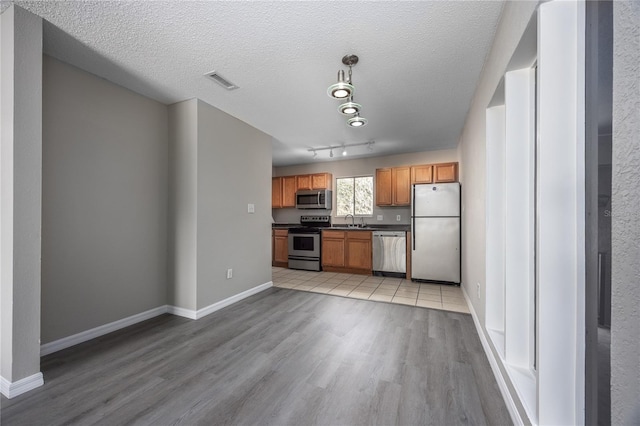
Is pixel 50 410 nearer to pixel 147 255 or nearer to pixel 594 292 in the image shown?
pixel 147 255

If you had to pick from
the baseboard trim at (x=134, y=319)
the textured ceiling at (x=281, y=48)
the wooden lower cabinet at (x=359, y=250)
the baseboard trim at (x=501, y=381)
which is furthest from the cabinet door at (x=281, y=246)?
the baseboard trim at (x=501, y=381)

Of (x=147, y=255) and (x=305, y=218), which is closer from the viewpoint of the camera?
(x=147, y=255)

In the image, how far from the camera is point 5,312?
1.60m

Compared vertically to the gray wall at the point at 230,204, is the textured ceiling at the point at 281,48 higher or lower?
higher

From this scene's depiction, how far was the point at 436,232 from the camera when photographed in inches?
168

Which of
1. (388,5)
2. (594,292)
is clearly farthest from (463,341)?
(388,5)

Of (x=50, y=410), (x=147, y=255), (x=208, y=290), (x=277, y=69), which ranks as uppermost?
(x=277, y=69)

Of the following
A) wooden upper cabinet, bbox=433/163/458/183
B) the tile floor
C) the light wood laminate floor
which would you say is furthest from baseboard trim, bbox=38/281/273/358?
wooden upper cabinet, bbox=433/163/458/183

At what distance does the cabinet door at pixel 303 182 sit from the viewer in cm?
595

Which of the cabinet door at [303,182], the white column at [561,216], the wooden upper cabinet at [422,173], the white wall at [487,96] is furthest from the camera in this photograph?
the cabinet door at [303,182]

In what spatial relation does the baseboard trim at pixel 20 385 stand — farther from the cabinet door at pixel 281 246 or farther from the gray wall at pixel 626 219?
the cabinet door at pixel 281 246

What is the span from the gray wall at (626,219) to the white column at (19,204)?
2806mm

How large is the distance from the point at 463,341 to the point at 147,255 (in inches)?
130

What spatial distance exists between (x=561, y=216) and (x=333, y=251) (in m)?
4.25
